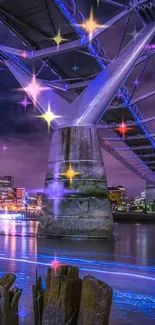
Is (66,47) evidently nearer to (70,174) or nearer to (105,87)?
(105,87)

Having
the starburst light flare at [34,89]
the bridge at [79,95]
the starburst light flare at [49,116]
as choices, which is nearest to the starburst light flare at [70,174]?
the bridge at [79,95]

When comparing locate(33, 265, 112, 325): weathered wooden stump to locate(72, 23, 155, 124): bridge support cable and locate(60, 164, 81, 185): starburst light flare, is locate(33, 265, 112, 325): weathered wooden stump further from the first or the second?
locate(72, 23, 155, 124): bridge support cable

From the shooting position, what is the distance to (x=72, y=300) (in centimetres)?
434

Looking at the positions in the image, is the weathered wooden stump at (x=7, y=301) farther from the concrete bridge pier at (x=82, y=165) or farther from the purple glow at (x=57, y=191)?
the purple glow at (x=57, y=191)

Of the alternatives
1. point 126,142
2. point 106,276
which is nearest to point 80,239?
point 106,276

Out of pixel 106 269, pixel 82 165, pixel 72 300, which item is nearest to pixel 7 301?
pixel 72 300

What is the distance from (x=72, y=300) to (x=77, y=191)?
15.4m

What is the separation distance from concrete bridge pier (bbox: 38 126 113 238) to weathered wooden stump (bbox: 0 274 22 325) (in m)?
14.7

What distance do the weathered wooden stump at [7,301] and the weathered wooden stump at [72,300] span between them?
0.27m

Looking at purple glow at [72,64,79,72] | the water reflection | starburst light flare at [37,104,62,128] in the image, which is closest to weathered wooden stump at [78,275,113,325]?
the water reflection

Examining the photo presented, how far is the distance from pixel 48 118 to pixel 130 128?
→ 27509 millimetres

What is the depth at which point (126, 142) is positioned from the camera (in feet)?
188

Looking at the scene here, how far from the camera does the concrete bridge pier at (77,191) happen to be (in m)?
19.3

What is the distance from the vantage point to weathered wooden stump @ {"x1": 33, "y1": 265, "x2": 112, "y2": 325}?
4105mm
